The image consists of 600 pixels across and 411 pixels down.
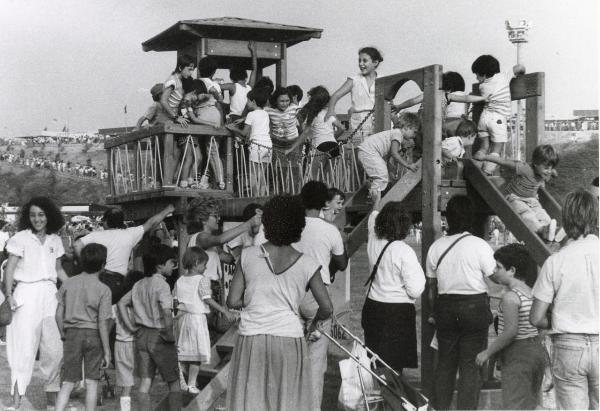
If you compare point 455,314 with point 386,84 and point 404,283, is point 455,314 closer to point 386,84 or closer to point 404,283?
point 404,283

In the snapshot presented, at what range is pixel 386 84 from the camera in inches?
396

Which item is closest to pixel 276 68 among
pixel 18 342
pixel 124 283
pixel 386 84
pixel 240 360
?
pixel 386 84

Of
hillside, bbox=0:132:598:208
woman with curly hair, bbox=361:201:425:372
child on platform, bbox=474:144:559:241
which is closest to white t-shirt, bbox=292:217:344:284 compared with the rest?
woman with curly hair, bbox=361:201:425:372

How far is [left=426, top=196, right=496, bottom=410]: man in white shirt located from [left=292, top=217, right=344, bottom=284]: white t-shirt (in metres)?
0.81

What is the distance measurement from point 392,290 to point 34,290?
3.29 metres

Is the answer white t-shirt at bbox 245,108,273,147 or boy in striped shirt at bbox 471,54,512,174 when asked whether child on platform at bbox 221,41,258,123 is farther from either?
boy in striped shirt at bbox 471,54,512,174

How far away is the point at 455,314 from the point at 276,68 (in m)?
8.53

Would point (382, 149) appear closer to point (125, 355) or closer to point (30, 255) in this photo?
point (125, 355)

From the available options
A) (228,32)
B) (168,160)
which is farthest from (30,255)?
(228,32)

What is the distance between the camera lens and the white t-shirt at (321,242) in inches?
299

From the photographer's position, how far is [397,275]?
773 cm

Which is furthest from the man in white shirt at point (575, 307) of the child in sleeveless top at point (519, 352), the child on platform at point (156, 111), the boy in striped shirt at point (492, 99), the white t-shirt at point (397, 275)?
the child on platform at point (156, 111)

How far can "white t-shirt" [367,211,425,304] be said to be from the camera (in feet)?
25.2

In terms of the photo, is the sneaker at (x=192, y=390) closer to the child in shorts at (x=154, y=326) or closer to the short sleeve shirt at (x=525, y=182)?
the child in shorts at (x=154, y=326)
